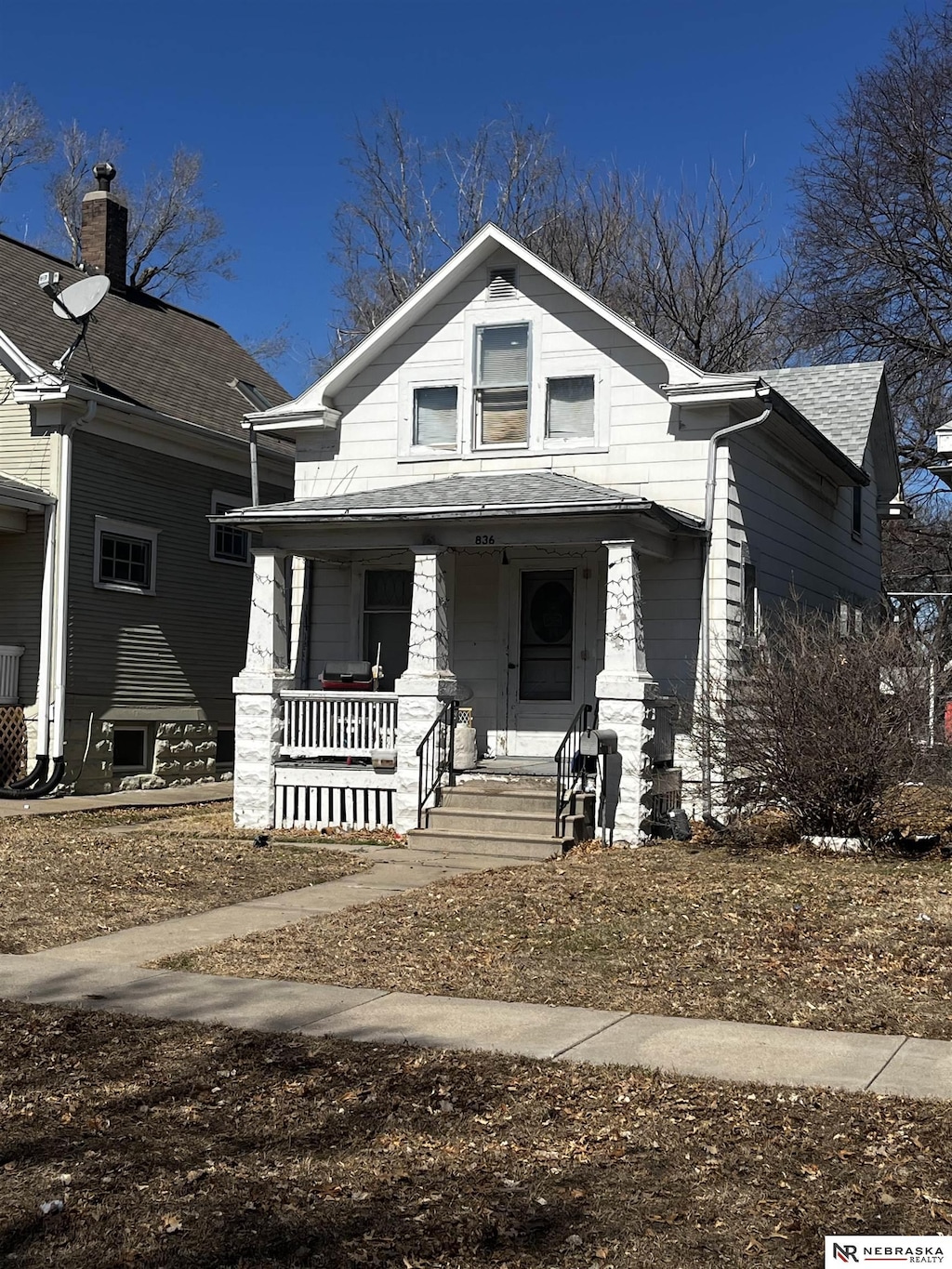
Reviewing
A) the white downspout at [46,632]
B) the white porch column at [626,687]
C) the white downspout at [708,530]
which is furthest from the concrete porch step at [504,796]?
the white downspout at [46,632]

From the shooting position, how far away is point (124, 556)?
19.4 meters

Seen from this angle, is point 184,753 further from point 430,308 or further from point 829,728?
point 829,728

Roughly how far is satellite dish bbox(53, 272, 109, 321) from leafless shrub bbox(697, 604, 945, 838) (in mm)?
10361

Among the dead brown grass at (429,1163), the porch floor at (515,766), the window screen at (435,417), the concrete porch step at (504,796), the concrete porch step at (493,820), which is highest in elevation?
the window screen at (435,417)

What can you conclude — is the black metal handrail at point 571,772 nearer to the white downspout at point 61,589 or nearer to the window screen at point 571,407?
the window screen at point 571,407

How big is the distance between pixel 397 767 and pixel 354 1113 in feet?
29.3

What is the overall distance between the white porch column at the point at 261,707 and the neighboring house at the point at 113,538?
2.80 m

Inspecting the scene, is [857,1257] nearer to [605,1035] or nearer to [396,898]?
[605,1035]

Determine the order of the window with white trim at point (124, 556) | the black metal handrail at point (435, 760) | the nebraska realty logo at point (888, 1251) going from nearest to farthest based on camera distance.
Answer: the nebraska realty logo at point (888, 1251) < the black metal handrail at point (435, 760) < the window with white trim at point (124, 556)

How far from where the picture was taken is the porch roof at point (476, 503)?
45.1 feet

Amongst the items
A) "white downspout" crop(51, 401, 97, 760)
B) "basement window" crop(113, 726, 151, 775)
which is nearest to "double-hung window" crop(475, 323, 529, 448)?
"white downspout" crop(51, 401, 97, 760)

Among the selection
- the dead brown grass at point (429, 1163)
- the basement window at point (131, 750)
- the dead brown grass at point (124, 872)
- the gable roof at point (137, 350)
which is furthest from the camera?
the basement window at point (131, 750)

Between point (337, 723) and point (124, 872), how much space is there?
393cm

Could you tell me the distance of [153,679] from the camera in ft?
65.3
